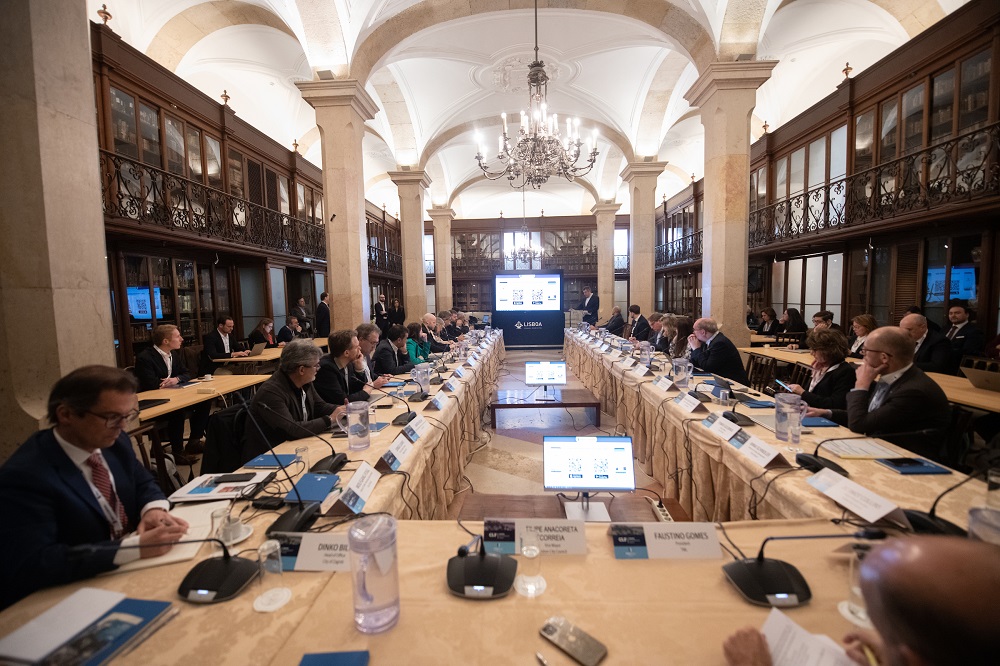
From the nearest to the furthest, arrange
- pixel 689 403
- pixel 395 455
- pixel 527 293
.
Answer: pixel 395 455
pixel 689 403
pixel 527 293

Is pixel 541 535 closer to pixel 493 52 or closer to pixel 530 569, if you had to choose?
pixel 530 569

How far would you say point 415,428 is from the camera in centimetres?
245

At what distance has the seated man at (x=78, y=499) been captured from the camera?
1115 mm

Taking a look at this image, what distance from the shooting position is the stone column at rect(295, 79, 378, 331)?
5.98 meters

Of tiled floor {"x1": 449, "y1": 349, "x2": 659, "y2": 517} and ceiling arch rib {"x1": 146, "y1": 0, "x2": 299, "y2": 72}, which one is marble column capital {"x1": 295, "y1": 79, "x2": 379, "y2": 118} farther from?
tiled floor {"x1": 449, "y1": 349, "x2": 659, "y2": 517}

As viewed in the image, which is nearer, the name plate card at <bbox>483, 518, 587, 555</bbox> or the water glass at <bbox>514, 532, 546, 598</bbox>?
the water glass at <bbox>514, 532, 546, 598</bbox>

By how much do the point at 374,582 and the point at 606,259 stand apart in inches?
570

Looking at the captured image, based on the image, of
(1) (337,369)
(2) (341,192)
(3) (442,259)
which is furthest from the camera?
(3) (442,259)

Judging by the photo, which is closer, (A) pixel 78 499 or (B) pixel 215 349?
(A) pixel 78 499

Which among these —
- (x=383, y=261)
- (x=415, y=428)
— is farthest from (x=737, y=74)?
(x=383, y=261)

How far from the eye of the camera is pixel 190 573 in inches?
43.8

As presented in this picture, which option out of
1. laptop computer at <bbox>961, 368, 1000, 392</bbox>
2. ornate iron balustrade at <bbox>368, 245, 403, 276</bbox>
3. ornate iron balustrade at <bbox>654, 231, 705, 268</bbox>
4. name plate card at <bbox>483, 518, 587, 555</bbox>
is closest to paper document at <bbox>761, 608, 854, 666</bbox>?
name plate card at <bbox>483, 518, 587, 555</bbox>

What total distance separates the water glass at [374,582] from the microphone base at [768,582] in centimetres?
83

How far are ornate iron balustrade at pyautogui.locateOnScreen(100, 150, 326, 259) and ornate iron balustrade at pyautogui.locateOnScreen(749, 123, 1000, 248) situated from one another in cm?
952
